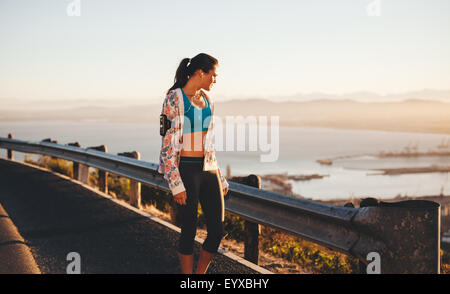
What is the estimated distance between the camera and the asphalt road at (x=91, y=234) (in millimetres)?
4516

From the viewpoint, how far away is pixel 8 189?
909 cm

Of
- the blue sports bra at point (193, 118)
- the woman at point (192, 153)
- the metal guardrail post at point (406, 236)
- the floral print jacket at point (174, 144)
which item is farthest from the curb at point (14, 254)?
the metal guardrail post at point (406, 236)

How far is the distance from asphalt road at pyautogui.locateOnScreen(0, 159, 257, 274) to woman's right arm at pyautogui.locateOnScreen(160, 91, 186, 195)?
50.7 inches

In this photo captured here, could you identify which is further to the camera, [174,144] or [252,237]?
[252,237]

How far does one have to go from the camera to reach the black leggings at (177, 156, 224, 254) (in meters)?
3.69

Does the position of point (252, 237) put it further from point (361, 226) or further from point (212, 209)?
point (361, 226)

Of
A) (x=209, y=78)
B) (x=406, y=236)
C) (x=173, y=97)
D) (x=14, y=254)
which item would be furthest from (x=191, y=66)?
(x=14, y=254)

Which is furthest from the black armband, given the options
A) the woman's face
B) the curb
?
the curb

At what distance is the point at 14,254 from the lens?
4.84 meters

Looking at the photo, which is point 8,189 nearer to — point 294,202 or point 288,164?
point 294,202

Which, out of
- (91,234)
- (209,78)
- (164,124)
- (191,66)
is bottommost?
(91,234)

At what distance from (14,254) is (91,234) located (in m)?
1.05

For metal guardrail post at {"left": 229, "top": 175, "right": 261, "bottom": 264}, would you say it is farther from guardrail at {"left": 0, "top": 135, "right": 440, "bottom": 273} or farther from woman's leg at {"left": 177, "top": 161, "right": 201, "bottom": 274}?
woman's leg at {"left": 177, "top": 161, "right": 201, "bottom": 274}

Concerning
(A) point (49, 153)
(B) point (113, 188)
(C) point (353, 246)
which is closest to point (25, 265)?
(C) point (353, 246)
